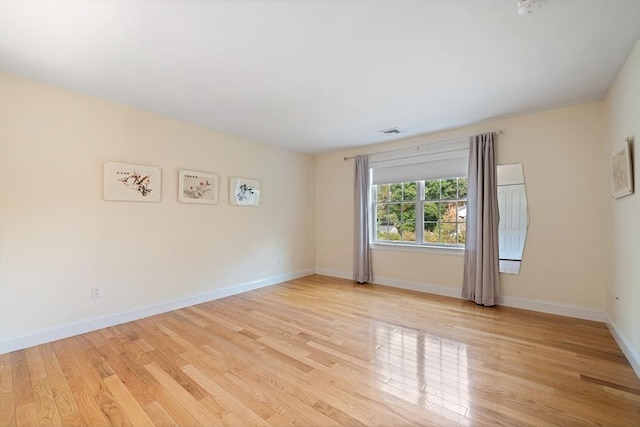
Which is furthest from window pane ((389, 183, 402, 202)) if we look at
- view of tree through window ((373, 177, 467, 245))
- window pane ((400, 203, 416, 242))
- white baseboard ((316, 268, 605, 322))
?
A: white baseboard ((316, 268, 605, 322))

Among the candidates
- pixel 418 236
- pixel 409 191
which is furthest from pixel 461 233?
pixel 409 191

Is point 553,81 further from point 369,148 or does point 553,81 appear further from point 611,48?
point 369,148

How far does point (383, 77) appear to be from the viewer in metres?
2.58

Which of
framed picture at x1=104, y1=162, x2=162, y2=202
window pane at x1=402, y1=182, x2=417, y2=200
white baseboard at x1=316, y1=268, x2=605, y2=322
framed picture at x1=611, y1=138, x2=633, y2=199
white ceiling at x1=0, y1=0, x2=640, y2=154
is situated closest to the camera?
white ceiling at x1=0, y1=0, x2=640, y2=154

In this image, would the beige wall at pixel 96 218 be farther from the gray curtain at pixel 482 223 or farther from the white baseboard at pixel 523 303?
the gray curtain at pixel 482 223

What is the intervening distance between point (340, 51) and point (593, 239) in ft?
11.7

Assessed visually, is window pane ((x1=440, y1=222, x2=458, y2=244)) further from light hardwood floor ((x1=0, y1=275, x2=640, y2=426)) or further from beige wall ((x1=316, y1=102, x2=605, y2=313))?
light hardwood floor ((x1=0, y1=275, x2=640, y2=426))

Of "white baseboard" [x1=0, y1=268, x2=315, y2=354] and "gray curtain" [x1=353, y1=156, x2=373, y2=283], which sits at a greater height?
"gray curtain" [x1=353, y1=156, x2=373, y2=283]

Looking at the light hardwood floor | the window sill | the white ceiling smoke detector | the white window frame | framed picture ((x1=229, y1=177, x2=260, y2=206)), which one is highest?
the white ceiling smoke detector

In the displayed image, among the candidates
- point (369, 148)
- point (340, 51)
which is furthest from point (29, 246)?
point (369, 148)

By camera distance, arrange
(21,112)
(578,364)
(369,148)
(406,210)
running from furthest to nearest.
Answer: (369,148)
(406,210)
(21,112)
(578,364)

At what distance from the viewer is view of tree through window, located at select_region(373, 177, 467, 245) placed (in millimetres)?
4215

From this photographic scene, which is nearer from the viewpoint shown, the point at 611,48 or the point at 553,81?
the point at 611,48

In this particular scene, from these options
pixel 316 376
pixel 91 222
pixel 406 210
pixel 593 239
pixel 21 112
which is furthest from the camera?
pixel 406 210
